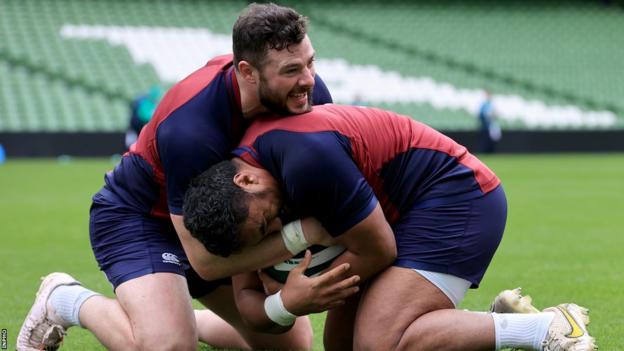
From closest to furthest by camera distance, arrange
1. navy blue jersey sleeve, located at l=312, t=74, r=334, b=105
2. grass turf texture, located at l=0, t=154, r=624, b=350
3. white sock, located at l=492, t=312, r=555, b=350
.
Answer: white sock, located at l=492, t=312, r=555, b=350, navy blue jersey sleeve, located at l=312, t=74, r=334, b=105, grass turf texture, located at l=0, t=154, r=624, b=350

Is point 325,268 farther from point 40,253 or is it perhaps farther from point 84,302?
point 40,253

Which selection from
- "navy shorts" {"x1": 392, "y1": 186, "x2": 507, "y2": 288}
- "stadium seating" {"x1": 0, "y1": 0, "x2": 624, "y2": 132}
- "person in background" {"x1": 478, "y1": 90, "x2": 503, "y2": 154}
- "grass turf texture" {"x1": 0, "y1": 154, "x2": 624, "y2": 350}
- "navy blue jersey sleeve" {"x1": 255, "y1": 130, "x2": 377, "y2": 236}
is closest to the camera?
"navy blue jersey sleeve" {"x1": 255, "y1": 130, "x2": 377, "y2": 236}

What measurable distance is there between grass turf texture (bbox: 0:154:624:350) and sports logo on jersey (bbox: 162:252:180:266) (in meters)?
0.78

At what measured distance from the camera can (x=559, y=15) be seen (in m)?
35.3

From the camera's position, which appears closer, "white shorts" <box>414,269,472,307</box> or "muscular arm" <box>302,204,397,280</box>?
"muscular arm" <box>302,204,397,280</box>

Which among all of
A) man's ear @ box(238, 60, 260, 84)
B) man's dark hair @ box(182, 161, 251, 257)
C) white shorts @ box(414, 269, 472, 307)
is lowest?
white shorts @ box(414, 269, 472, 307)

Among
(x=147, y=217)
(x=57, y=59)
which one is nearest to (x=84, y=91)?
(x=57, y=59)

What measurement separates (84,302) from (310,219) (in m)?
1.37

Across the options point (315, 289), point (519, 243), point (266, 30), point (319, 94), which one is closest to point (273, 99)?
point (266, 30)

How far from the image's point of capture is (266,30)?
14.8 ft

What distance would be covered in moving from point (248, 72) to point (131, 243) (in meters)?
1.19

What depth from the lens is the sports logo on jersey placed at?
524 cm

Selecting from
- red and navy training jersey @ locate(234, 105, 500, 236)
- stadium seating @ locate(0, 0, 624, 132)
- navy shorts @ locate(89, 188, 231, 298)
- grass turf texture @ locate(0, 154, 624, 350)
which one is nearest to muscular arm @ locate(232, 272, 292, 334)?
navy shorts @ locate(89, 188, 231, 298)

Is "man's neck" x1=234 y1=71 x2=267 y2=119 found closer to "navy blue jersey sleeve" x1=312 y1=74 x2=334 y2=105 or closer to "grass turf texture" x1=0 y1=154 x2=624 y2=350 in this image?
"navy blue jersey sleeve" x1=312 y1=74 x2=334 y2=105
